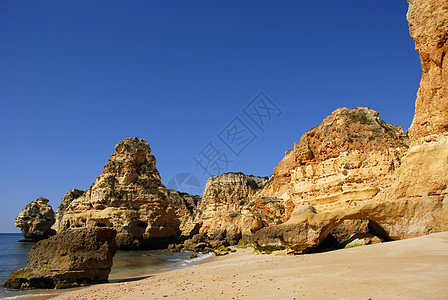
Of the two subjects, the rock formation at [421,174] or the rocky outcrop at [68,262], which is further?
the rocky outcrop at [68,262]

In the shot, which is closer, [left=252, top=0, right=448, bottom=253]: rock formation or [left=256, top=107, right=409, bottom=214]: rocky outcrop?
[left=252, top=0, right=448, bottom=253]: rock formation

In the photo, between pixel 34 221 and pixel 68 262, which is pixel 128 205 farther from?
pixel 34 221

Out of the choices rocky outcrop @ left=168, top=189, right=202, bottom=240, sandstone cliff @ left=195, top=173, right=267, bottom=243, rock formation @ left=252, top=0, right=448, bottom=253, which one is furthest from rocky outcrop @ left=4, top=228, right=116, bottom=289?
rocky outcrop @ left=168, top=189, right=202, bottom=240

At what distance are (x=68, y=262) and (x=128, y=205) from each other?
29.4 metres

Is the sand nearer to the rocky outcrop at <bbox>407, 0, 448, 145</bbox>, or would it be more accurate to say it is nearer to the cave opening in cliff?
the cave opening in cliff

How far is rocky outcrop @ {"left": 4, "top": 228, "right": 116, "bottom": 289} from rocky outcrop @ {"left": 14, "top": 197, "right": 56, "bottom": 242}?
6379 centimetres

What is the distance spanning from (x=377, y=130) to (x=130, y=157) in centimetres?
3492

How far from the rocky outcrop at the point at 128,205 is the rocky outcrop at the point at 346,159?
25.4m

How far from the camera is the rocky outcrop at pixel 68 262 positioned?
11448 mm

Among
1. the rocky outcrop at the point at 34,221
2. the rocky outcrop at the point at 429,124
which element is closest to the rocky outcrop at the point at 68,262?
the rocky outcrop at the point at 429,124

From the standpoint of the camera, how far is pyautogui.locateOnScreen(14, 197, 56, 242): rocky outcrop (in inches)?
2589

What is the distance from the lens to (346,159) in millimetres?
17531

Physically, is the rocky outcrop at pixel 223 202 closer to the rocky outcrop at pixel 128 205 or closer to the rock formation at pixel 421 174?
the rocky outcrop at pixel 128 205

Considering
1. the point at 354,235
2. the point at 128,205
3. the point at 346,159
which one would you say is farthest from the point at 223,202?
the point at 354,235
